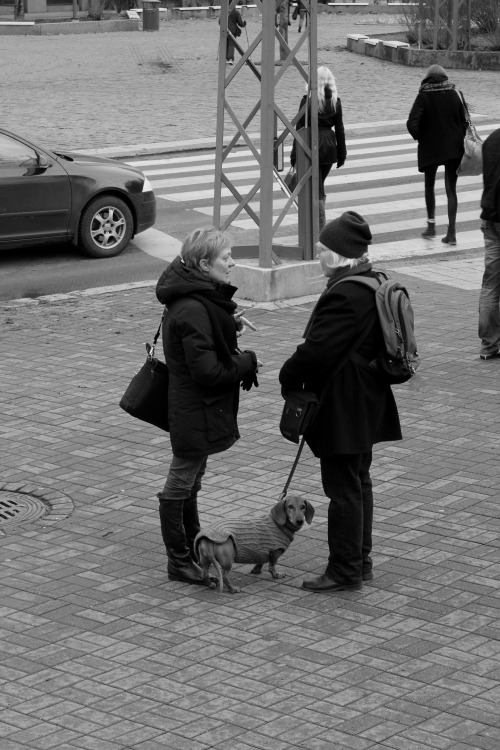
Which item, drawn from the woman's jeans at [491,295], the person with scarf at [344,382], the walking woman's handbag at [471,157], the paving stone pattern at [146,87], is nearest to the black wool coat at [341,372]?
the person with scarf at [344,382]

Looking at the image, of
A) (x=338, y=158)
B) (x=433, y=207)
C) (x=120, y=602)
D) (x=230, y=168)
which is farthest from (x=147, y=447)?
(x=230, y=168)

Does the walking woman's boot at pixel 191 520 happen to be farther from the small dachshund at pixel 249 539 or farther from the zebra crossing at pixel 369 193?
the zebra crossing at pixel 369 193

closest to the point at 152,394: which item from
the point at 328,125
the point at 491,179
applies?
the point at 491,179

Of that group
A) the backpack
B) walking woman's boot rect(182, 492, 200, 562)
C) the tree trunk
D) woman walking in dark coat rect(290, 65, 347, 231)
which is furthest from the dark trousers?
the tree trunk

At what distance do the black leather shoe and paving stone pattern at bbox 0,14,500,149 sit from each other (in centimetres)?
1686

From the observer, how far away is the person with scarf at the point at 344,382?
600cm

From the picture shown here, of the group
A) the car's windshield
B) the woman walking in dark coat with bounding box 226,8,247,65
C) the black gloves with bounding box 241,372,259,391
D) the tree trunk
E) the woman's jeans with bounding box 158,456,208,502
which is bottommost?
the woman's jeans with bounding box 158,456,208,502

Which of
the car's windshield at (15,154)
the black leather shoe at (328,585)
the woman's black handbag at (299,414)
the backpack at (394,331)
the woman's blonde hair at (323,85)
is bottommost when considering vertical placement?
the black leather shoe at (328,585)

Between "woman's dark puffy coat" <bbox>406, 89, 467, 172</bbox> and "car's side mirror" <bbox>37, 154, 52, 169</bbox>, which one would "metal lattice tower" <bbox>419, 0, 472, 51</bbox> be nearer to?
"woman's dark puffy coat" <bbox>406, 89, 467, 172</bbox>

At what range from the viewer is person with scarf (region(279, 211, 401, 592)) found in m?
6.00

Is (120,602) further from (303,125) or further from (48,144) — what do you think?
(48,144)

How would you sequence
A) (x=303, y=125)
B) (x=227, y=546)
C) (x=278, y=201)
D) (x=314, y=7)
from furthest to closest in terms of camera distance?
(x=278, y=201)
(x=303, y=125)
(x=314, y=7)
(x=227, y=546)

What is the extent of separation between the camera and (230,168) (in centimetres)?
1998

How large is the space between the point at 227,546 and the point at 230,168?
47.3ft
